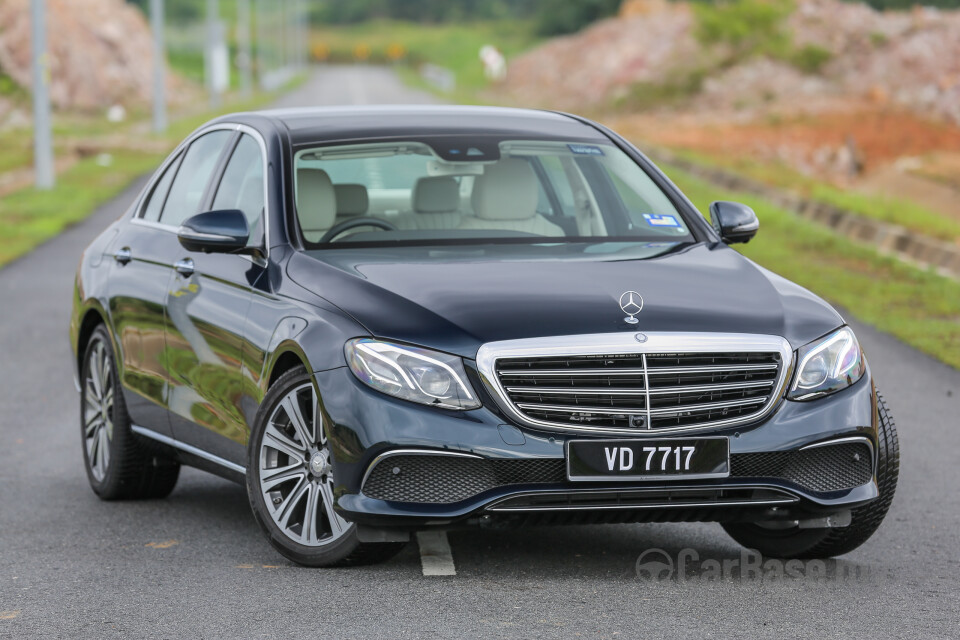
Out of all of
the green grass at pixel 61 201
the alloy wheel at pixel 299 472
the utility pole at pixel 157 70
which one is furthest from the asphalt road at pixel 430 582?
the utility pole at pixel 157 70

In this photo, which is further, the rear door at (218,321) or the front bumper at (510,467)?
the rear door at (218,321)

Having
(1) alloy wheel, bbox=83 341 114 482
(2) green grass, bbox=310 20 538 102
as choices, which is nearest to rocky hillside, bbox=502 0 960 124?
(2) green grass, bbox=310 20 538 102

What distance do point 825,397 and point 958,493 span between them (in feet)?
7.39

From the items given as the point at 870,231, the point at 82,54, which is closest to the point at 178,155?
the point at 870,231

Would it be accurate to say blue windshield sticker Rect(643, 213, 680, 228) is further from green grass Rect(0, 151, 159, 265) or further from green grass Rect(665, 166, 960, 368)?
green grass Rect(0, 151, 159, 265)

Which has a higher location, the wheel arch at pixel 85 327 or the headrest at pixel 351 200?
the headrest at pixel 351 200

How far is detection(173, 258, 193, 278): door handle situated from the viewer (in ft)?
23.1

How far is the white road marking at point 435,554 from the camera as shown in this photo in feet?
19.6

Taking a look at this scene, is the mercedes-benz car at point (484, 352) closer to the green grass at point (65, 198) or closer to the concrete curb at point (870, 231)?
the concrete curb at point (870, 231)

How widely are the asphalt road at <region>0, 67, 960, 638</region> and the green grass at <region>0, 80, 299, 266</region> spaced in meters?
12.2

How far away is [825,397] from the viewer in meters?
5.72

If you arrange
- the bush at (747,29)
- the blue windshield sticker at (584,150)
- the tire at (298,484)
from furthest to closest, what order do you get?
the bush at (747,29) < the blue windshield sticker at (584,150) < the tire at (298,484)

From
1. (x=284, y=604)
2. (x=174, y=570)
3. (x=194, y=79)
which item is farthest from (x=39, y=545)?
(x=194, y=79)

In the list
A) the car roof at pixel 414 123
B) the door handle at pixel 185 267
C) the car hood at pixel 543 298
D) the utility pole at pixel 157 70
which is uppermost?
the car roof at pixel 414 123
